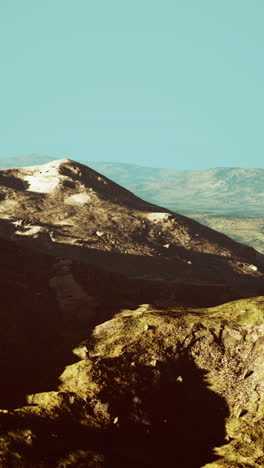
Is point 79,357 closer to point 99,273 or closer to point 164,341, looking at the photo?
point 164,341

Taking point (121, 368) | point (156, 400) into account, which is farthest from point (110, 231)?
point (156, 400)

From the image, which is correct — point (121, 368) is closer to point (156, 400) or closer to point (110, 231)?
point (156, 400)

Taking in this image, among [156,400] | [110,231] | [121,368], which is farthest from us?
[110,231]

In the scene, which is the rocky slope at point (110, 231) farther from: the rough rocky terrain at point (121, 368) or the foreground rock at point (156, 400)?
the foreground rock at point (156, 400)

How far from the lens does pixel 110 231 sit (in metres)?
65.3

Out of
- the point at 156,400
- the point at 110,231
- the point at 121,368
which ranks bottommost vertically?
the point at 156,400

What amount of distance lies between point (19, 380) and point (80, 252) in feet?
98.2

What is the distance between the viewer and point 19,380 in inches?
1146

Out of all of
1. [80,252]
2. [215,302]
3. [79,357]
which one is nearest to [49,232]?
[80,252]

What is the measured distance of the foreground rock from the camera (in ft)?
71.3

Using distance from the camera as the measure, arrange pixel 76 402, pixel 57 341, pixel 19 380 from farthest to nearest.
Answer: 1. pixel 57 341
2. pixel 19 380
3. pixel 76 402

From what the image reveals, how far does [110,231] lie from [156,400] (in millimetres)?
39593

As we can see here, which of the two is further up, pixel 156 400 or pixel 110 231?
pixel 110 231

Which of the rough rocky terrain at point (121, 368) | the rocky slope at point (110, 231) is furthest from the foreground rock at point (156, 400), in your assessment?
the rocky slope at point (110, 231)
